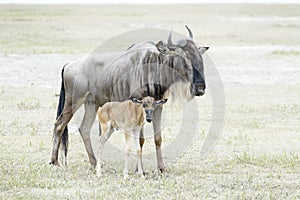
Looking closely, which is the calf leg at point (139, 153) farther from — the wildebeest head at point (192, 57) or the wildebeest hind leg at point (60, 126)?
the wildebeest hind leg at point (60, 126)

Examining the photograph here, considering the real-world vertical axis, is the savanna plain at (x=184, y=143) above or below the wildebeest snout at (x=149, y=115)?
below

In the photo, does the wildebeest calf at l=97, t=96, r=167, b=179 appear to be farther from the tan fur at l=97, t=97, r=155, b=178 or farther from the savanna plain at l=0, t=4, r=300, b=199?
the savanna plain at l=0, t=4, r=300, b=199

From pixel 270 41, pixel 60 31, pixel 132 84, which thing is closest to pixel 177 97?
pixel 132 84

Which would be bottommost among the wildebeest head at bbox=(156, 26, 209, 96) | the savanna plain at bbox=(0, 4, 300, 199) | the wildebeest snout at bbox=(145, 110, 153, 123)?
the savanna plain at bbox=(0, 4, 300, 199)

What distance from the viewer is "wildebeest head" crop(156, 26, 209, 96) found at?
8969 mm

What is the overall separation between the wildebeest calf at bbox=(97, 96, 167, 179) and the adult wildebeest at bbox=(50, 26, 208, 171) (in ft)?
0.96

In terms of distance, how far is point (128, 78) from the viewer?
30.8 ft

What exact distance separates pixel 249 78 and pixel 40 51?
9726 millimetres

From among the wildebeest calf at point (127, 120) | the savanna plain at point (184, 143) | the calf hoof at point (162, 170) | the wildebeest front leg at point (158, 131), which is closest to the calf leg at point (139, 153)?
the wildebeest calf at point (127, 120)

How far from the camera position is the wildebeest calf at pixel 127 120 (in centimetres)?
891

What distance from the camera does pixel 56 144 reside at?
32.5 feet

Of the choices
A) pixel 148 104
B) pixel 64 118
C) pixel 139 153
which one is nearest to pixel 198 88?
pixel 148 104

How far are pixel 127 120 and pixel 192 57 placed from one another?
120 cm

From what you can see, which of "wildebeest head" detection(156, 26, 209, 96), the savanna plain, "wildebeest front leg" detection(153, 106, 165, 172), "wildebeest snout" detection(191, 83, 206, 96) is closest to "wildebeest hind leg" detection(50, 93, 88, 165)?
the savanna plain
